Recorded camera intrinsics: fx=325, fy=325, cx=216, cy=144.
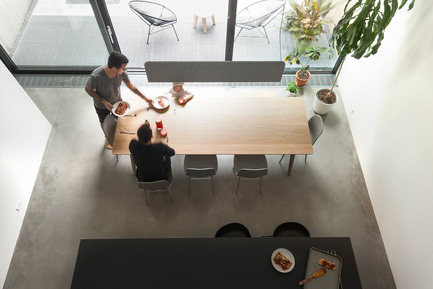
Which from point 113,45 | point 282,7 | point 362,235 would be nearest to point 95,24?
point 113,45

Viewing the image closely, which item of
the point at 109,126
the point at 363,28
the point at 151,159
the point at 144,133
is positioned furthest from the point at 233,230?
the point at 363,28

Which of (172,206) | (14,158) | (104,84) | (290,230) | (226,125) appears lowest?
(172,206)

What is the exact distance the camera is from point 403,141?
144 inches

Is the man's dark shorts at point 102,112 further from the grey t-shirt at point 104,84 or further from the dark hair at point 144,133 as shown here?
the dark hair at point 144,133

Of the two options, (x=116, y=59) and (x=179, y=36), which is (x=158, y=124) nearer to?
(x=116, y=59)

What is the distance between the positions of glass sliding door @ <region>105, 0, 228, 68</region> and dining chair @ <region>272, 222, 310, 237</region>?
3193mm

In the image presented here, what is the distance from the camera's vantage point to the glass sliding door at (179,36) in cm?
513

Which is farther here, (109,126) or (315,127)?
(315,127)

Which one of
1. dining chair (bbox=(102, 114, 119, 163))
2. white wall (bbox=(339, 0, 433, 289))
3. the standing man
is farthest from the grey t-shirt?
white wall (bbox=(339, 0, 433, 289))

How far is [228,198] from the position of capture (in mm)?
4422

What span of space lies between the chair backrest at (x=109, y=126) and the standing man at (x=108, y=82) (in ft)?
0.40

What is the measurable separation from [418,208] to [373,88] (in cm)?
174

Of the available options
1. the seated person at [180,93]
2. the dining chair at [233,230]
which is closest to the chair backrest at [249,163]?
the dining chair at [233,230]

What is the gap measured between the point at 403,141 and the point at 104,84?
11.6 ft
